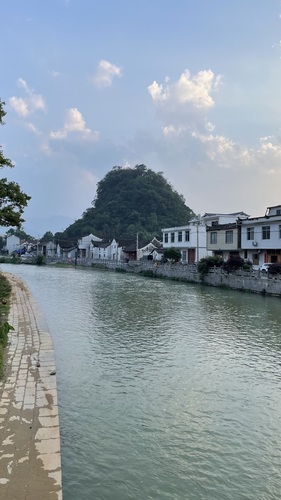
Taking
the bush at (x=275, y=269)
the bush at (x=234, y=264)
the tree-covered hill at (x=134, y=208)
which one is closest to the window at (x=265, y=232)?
the bush at (x=234, y=264)

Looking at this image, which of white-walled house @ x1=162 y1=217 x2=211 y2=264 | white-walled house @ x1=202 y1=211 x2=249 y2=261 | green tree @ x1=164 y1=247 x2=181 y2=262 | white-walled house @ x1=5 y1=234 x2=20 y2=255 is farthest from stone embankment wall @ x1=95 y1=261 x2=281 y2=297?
white-walled house @ x1=5 y1=234 x2=20 y2=255

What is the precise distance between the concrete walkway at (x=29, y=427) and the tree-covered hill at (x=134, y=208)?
2855 inches

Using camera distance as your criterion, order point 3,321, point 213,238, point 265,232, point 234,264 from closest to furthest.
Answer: point 3,321 → point 234,264 → point 265,232 → point 213,238

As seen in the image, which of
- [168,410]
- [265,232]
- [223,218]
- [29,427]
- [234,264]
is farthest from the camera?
[223,218]

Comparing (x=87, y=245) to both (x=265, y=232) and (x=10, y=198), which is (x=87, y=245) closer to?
(x=265, y=232)

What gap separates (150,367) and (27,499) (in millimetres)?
6169

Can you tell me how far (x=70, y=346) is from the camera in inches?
463

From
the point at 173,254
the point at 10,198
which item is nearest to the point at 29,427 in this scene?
the point at 10,198

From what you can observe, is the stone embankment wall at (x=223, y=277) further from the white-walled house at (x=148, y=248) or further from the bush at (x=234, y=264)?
the white-walled house at (x=148, y=248)

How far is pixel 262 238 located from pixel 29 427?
3064cm

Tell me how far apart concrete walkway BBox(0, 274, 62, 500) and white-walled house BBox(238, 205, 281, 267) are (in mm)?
25848

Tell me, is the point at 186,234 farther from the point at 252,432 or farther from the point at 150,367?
the point at 252,432

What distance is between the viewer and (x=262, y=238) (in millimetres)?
33438

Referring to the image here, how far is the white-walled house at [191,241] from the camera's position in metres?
46.6
